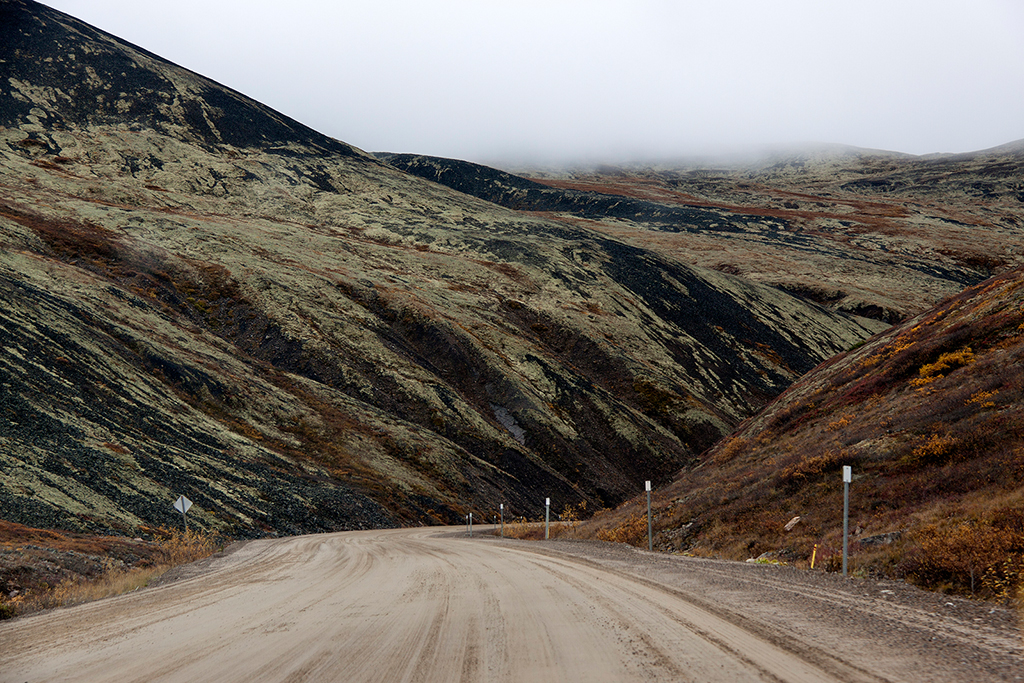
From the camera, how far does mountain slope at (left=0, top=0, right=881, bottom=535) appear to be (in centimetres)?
2722

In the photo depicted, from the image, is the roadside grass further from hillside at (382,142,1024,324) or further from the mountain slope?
hillside at (382,142,1024,324)

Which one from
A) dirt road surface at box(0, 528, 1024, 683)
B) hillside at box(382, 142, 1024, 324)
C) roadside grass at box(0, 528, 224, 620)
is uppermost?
hillside at box(382, 142, 1024, 324)

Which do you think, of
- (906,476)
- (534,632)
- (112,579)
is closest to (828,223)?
(906,476)

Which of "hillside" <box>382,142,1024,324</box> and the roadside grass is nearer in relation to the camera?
the roadside grass

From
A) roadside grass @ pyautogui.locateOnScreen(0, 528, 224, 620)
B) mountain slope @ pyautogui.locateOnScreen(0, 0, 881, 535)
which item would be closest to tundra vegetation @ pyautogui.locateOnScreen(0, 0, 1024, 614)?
mountain slope @ pyautogui.locateOnScreen(0, 0, 881, 535)

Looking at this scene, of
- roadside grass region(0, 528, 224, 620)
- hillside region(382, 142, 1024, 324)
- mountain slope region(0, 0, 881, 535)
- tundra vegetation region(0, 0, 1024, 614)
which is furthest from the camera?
hillside region(382, 142, 1024, 324)

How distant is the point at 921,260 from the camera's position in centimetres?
11231

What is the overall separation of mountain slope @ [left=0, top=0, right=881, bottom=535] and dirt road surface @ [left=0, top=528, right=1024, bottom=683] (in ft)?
46.5

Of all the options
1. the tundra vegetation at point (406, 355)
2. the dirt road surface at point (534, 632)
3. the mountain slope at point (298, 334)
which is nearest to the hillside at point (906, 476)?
the tundra vegetation at point (406, 355)

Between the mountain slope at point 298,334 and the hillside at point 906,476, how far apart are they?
1763 centimetres

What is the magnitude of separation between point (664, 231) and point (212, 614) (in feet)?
431

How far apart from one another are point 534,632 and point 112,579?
37.1ft

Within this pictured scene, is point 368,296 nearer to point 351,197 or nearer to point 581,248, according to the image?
point 581,248

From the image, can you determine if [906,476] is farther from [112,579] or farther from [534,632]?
[112,579]
